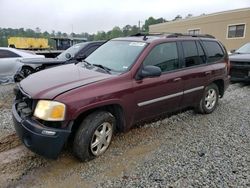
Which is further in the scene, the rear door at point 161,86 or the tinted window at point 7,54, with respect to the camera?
the tinted window at point 7,54

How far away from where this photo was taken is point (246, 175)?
331 cm

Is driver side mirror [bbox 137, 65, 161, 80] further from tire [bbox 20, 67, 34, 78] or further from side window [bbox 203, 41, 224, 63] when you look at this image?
tire [bbox 20, 67, 34, 78]

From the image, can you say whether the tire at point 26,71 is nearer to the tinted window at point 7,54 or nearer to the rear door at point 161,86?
the tinted window at point 7,54

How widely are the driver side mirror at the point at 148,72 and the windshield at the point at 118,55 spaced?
0.73 feet

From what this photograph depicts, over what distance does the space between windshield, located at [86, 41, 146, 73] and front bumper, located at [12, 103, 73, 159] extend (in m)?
1.40

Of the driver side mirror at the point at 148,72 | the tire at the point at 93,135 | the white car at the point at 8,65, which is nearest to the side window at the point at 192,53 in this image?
the driver side mirror at the point at 148,72

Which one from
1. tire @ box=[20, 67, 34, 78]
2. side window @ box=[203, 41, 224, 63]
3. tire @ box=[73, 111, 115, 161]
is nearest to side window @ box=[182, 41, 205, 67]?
side window @ box=[203, 41, 224, 63]

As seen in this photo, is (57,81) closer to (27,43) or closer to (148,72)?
(148,72)

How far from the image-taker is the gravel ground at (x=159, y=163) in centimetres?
319

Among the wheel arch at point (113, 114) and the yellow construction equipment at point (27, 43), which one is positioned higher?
the yellow construction equipment at point (27, 43)

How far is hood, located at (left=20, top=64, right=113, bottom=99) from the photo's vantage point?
3.28 meters

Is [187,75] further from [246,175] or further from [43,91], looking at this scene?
[43,91]

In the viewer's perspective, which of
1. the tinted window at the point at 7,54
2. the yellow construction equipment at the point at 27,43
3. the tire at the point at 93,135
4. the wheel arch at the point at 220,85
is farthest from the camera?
the yellow construction equipment at the point at 27,43

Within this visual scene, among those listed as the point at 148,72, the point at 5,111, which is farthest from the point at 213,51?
the point at 5,111
